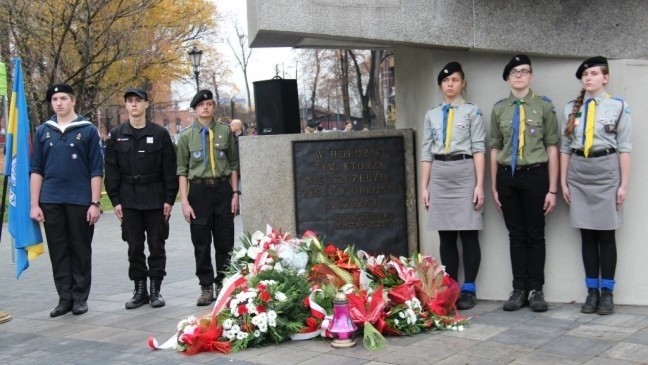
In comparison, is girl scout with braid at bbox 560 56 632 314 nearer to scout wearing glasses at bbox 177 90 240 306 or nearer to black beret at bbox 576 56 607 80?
black beret at bbox 576 56 607 80

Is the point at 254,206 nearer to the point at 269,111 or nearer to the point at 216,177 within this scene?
the point at 216,177

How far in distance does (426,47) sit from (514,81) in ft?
2.80

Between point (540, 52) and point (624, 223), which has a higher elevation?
point (540, 52)

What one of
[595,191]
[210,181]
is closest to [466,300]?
[595,191]

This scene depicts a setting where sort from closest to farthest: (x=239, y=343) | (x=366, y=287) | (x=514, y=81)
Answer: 1. (x=239, y=343)
2. (x=366, y=287)
3. (x=514, y=81)

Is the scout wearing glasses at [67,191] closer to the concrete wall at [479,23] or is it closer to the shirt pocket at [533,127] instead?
the concrete wall at [479,23]

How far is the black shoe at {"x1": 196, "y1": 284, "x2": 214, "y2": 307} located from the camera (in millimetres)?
7375

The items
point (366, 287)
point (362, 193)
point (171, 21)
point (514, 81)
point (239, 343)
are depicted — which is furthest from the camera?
point (171, 21)

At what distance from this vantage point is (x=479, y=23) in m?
6.54

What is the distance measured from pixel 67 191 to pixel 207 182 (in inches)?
50.1

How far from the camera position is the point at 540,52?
6.56 m

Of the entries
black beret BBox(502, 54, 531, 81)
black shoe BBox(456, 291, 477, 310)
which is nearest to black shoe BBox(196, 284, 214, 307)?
black shoe BBox(456, 291, 477, 310)

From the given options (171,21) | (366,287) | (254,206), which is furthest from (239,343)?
(171,21)

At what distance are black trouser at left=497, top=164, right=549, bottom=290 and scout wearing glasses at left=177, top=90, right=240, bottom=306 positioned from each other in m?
A: 2.53
